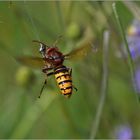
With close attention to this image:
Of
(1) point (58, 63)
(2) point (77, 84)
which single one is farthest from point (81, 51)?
(2) point (77, 84)

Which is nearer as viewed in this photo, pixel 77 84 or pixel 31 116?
pixel 31 116

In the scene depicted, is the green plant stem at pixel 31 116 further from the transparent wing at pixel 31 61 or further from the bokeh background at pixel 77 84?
→ the transparent wing at pixel 31 61

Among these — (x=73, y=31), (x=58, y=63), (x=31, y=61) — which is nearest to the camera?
(x=31, y=61)

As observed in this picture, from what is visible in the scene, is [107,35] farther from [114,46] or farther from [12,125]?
[12,125]

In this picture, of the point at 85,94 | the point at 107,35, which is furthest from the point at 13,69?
the point at 107,35

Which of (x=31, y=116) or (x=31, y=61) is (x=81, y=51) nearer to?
(x=31, y=61)

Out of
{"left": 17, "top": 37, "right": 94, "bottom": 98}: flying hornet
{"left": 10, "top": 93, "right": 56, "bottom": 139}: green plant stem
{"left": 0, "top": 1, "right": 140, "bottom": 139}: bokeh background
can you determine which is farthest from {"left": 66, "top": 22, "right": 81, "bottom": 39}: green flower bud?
{"left": 17, "top": 37, "right": 94, "bottom": 98}: flying hornet

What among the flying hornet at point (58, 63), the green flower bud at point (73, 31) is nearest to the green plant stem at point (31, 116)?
the green flower bud at point (73, 31)
